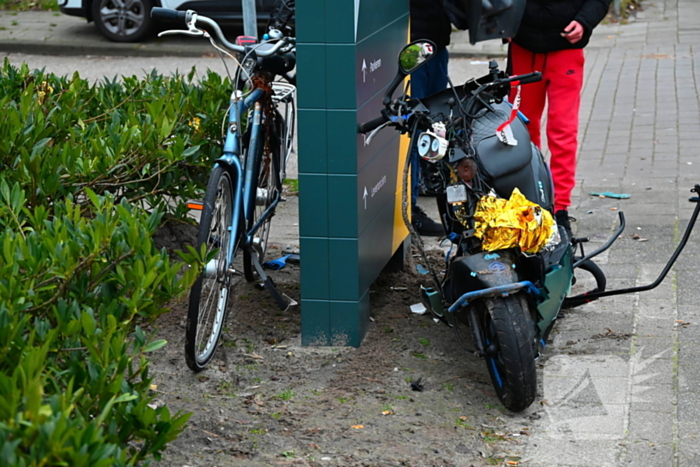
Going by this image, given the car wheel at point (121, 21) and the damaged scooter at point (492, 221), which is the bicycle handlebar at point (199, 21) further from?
the car wheel at point (121, 21)

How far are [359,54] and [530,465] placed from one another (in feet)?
5.78

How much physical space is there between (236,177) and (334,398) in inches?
40.7

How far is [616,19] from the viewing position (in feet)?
44.6

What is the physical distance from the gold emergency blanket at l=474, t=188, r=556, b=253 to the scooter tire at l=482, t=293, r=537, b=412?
0.71 ft

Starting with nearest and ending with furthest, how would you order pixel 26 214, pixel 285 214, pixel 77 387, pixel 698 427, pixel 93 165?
pixel 77 387, pixel 26 214, pixel 698 427, pixel 93 165, pixel 285 214

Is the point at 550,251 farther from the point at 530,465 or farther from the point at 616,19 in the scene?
the point at 616,19

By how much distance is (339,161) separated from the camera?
150 inches

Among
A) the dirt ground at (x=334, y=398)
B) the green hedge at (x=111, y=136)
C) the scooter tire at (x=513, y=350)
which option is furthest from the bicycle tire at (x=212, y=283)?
the scooter tire at (x=513, y=350)

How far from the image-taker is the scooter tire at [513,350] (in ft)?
11.1

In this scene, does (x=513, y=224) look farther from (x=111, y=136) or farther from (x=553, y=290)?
(x=111, y=136)

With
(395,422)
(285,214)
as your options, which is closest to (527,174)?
(395,422)

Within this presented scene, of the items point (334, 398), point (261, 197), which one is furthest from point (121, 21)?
point (334, 398)

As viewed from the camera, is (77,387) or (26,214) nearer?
(77,387)

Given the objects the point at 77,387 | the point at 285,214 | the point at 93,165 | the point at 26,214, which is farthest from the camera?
the point at 285,214
